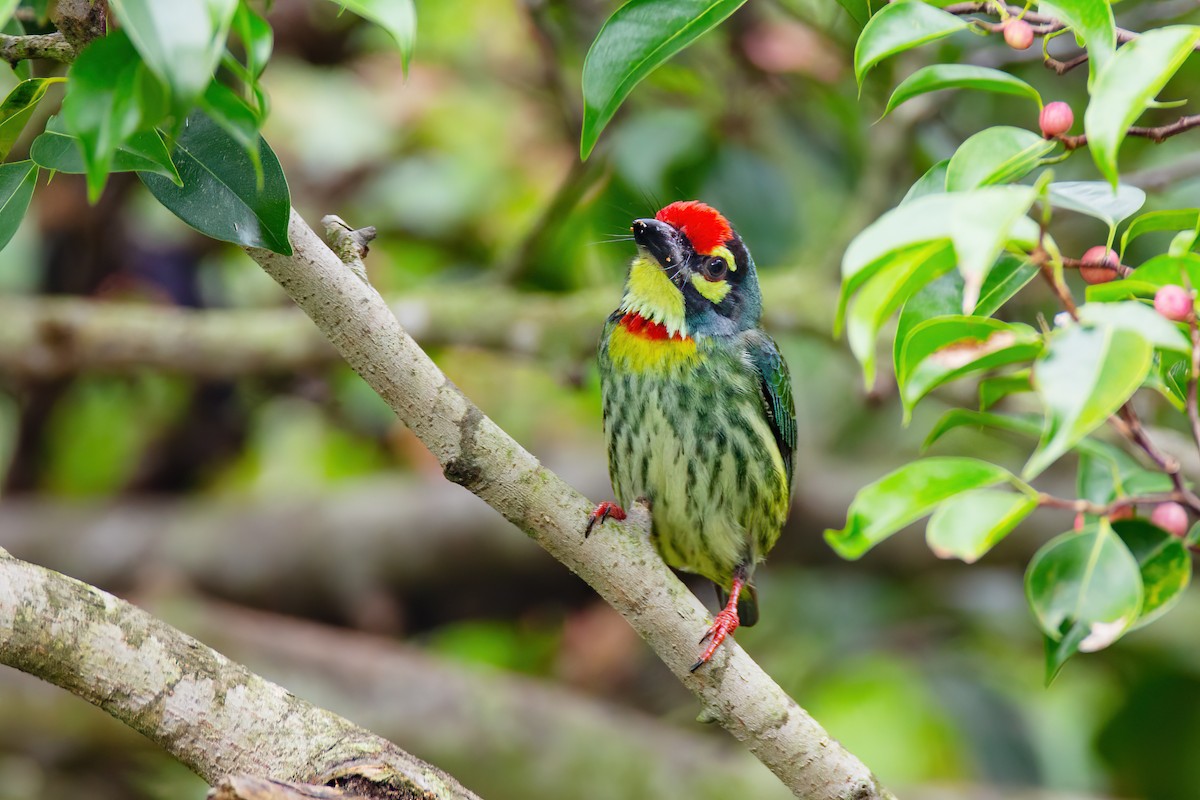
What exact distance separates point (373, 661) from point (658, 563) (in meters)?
2.66

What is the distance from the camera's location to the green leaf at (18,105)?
1.70 m

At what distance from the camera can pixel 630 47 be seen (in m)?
1.83

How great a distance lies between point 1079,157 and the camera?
195 inches

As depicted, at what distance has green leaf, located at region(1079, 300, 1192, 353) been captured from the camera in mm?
1308

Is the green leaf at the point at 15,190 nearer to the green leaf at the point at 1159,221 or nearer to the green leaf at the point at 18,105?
the green leaf at the point at 18,105

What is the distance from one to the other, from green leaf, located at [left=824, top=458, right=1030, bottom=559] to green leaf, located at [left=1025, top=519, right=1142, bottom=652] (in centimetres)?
24

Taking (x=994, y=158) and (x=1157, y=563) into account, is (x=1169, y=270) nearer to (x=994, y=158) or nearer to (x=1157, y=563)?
(x=994, y=158)

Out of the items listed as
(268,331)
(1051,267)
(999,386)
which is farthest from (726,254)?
→ (268,331)

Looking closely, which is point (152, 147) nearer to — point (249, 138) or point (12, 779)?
point (249, 138)

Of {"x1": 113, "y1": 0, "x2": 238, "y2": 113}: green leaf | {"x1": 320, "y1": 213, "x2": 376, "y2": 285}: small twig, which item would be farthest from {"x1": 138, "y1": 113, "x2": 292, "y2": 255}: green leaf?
{"x1": 113, "y1": 0, "x2": 238, "y2": 113}: green leaf

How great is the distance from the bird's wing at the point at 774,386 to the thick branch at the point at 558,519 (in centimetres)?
92

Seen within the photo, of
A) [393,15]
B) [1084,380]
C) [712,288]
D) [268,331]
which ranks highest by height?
[268,331]

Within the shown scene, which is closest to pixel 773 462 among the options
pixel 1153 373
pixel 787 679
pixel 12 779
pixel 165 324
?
pixel 1153 373

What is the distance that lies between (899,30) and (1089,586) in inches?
34.0
